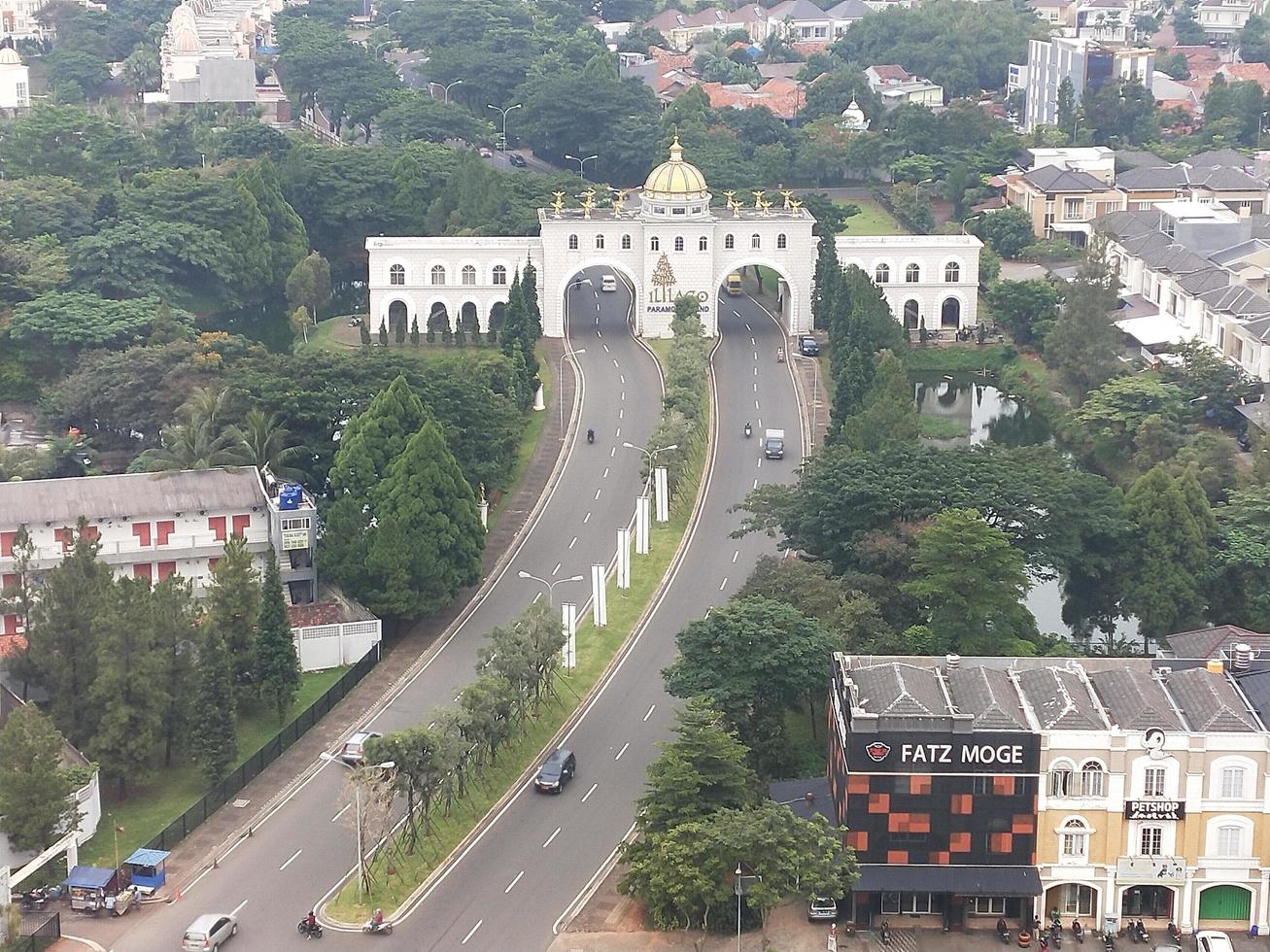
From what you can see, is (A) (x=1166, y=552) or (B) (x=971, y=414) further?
(B) (x=971, y=414)

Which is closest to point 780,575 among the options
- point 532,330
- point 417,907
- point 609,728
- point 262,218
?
point 609,728

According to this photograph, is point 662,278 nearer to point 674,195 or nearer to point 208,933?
point 674,195

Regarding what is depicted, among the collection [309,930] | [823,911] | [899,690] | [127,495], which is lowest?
[823,911]

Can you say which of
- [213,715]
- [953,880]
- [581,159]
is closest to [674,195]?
[581,159]

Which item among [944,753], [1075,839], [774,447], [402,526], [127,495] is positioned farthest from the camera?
[774,447]

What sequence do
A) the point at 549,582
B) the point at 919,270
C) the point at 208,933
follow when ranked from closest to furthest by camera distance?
the point at 208,933
the point at 549,582
the point at 919,270

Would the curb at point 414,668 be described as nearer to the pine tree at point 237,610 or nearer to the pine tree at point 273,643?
the pine tree at point 273,643

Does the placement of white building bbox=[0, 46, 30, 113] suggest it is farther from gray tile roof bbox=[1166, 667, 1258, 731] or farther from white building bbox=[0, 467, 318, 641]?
gray tile roof bbox=[1166, 667, 1258, 731]

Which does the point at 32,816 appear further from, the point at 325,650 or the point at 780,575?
the point at 780,575
